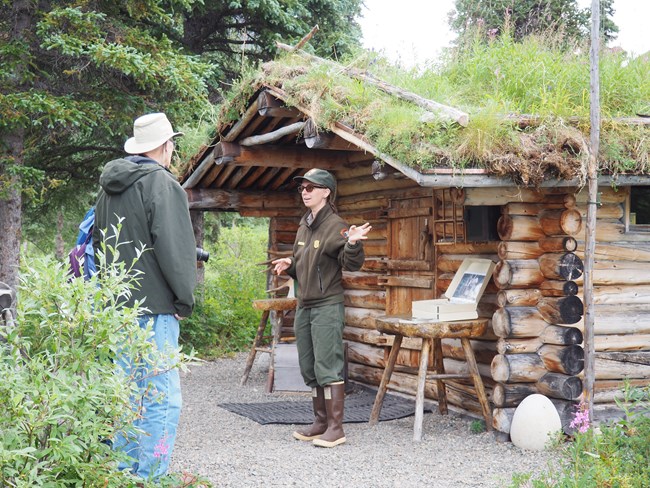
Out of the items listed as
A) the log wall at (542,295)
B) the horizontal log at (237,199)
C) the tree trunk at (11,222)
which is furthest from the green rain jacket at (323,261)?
the tree trunk at (11,222)

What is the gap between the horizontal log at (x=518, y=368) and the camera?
686 cm

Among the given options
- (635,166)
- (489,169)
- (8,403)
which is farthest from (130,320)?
(635,166)

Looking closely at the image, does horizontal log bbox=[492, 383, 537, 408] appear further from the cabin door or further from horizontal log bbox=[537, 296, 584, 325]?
the cabin door

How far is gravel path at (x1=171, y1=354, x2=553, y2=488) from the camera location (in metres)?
5.87

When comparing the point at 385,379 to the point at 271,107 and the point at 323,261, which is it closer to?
the point at 323,261

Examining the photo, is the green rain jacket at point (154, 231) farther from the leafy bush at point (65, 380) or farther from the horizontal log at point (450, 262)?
the horizontal log at point (450, 262)

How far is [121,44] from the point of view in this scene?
11141 mm

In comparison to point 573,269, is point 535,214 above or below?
above

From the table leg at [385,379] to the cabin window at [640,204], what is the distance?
259cm

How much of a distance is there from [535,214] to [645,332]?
1653 millimetres

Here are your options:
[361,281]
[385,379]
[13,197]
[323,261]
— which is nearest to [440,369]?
[385,379]

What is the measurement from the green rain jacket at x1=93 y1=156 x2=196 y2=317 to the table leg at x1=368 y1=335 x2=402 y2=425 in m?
3.13

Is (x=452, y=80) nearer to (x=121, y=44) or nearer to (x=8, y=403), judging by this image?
(x=121, y=44)

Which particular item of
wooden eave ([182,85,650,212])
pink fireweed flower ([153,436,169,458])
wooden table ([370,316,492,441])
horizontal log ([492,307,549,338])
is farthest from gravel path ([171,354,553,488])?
wooden eave ([182,85,650,212])
